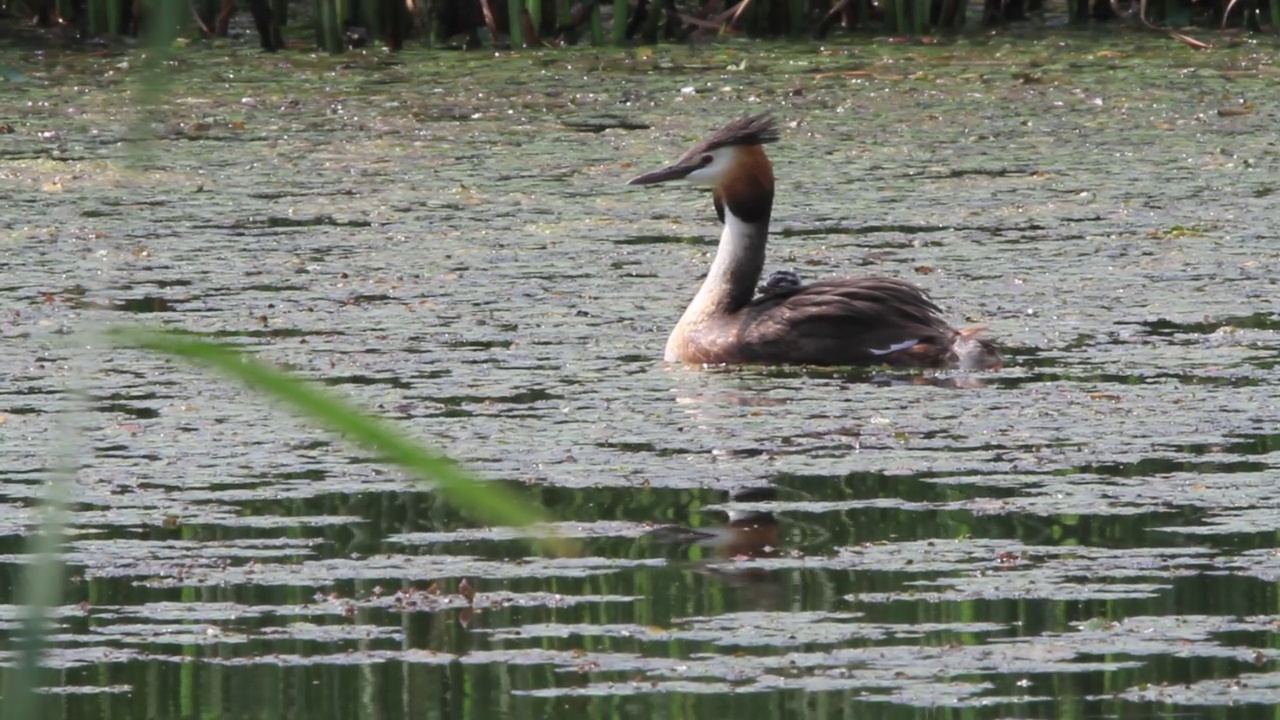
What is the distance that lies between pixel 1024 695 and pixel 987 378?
319 centimetres

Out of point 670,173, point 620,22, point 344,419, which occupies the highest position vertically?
point 344,419

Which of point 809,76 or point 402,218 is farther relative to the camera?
point 809,76

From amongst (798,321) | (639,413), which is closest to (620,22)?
(798,321)

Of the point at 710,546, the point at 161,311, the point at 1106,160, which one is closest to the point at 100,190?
the point at 161,311

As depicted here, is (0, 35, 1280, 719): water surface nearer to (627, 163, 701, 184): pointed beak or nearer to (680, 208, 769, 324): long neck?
(680, 208, 769, 324): long neck

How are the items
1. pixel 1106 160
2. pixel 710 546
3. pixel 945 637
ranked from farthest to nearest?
pixel 1106 160 < pixel 710 546 < pixel 945 637

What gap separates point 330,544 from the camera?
4992 millimetres

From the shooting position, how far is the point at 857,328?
722 centimetres

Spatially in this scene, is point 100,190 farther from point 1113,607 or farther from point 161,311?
point 1113,607

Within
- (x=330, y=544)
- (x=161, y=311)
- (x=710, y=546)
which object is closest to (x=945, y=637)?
(x=710, y=546)

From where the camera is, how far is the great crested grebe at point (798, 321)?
23.5ft

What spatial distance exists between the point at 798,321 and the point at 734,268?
54 cm

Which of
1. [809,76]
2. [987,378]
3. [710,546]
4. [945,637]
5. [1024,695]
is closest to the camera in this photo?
[1024,695]

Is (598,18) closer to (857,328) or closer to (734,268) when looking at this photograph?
(734,268)
